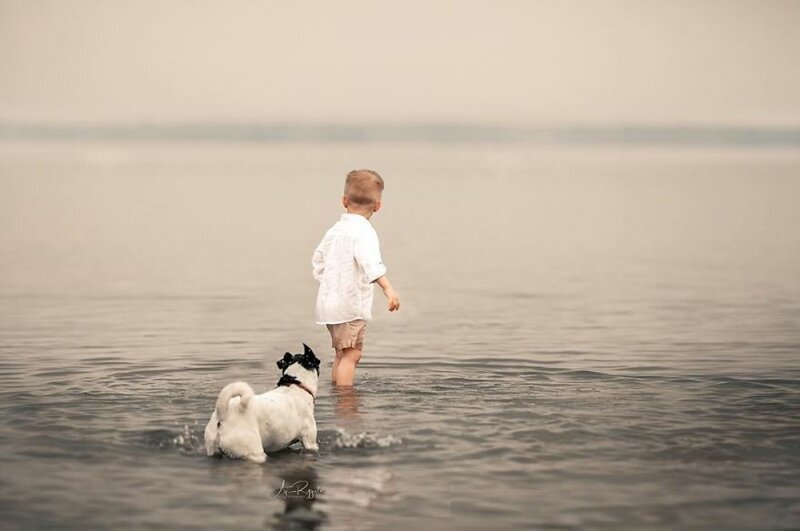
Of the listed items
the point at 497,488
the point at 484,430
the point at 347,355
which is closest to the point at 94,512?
the point at 497,488

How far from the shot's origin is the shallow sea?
725cm

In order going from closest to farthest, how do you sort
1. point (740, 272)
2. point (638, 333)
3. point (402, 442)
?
1. point (402, 442)
2. point (638, 333)
3. point (740, 272)

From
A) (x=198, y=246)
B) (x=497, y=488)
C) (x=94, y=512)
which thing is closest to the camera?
(x=94, y=512)

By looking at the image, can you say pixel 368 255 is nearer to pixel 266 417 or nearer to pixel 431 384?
pixel 431 384

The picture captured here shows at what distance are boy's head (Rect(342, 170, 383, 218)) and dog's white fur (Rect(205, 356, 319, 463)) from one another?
7.50 feet

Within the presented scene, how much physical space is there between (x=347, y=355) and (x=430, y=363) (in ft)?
5.08

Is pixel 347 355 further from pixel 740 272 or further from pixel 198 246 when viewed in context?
pixel 198 246

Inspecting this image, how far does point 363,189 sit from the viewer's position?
10430mm

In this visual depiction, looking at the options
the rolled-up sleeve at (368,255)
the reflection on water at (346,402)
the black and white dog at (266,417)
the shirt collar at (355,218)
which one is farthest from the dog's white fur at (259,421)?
the shirt collar at (355,218)

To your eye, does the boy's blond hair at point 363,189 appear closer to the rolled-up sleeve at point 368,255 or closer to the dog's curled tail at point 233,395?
the rolled-up sleeve at point 368,255

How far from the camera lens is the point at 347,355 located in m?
10.6

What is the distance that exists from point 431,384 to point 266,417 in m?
2.92

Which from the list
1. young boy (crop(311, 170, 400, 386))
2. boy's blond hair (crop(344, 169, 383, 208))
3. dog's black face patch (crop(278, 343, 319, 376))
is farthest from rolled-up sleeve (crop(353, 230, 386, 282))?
dog's black face patch (crop(278, 343, 319, 376))

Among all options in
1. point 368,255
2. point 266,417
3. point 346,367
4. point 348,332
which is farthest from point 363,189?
point 266,417
